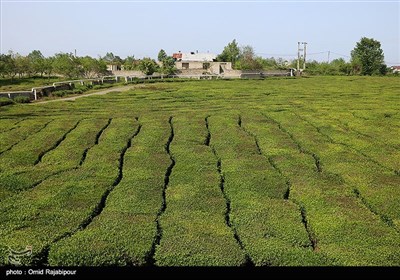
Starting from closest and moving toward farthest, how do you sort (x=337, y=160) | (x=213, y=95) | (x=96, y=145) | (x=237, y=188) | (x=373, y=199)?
(x=373, y=199) → (x=237, y=188) → (x=337, y=160) → (x=96, y=145) → (x=213, y=95)

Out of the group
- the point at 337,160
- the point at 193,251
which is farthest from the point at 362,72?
the point at 193,251

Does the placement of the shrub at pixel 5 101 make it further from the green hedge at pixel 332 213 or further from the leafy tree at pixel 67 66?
the leafy tree at pixel 67 66

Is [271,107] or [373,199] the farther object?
[271,107]

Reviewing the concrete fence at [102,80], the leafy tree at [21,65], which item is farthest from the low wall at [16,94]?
the leafy tree at [21,65]

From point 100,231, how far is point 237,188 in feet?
20.6

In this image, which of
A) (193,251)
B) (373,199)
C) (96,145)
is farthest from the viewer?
(96,145)

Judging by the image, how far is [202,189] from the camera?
16969 millimetres

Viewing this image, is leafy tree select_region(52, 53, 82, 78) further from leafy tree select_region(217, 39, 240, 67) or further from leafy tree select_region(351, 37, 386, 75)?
leafy tree select_region(351, 37, 386, 75)

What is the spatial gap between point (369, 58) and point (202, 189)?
89.9 m

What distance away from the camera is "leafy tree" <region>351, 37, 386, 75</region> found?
94812 mm

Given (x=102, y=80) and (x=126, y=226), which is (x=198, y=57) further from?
(x=126, y=226)

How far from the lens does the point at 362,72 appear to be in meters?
94.8

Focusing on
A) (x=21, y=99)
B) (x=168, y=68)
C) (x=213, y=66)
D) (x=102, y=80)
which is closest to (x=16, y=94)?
(x=21, y=99)

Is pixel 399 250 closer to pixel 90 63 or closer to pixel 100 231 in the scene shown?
pixel 100 231
